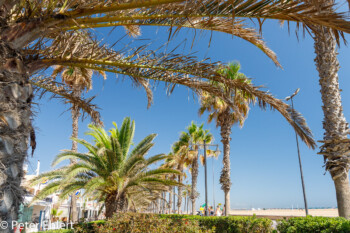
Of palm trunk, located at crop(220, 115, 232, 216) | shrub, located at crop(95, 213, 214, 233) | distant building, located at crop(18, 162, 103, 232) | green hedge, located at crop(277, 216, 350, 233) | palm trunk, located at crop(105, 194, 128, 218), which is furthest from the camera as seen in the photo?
palm trunk, located at crop(220, 115, 232, 216)

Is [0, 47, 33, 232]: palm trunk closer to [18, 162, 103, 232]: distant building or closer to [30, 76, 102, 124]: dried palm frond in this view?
[18, 162, 103, 232]: distant building

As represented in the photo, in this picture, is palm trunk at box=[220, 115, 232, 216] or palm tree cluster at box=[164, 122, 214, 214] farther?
palm tree cluster at box=[164, 122, 214, 214]

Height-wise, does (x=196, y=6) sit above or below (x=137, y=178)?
above

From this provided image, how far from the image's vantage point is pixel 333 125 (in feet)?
22.9

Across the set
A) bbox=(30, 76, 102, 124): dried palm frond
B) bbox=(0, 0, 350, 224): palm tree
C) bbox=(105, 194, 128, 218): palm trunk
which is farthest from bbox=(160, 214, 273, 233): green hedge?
bbox=(0, 0, 350, 224): palm tree

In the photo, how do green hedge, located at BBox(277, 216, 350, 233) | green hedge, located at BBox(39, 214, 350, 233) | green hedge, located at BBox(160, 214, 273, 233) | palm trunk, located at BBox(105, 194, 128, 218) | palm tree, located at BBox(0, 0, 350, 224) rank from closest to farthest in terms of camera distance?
palm tree, located at BBox(0, 0, 350, 224), green hedge, located at BBox(277, 216, 350, 233), green hedge, located at BBox(39, 214, 350, 233), green hedge, located at BBox(160, 214, 273, 233), palm trunk, located at BBox(105, 194, 128, 218)

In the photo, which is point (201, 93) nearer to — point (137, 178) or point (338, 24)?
point (338, 24)

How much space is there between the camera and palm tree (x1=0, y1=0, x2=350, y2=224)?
3043 millimetres

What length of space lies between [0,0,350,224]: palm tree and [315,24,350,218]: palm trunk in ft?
10.5

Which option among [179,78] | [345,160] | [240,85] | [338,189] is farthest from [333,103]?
[179,78]

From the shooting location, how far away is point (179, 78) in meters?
5.37

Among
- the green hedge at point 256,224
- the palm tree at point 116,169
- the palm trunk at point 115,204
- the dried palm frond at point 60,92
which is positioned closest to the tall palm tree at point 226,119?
the green hedge at point 256,224

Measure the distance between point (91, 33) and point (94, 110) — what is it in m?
1.99

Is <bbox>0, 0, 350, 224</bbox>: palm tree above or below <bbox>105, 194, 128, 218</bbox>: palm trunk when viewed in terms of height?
above
